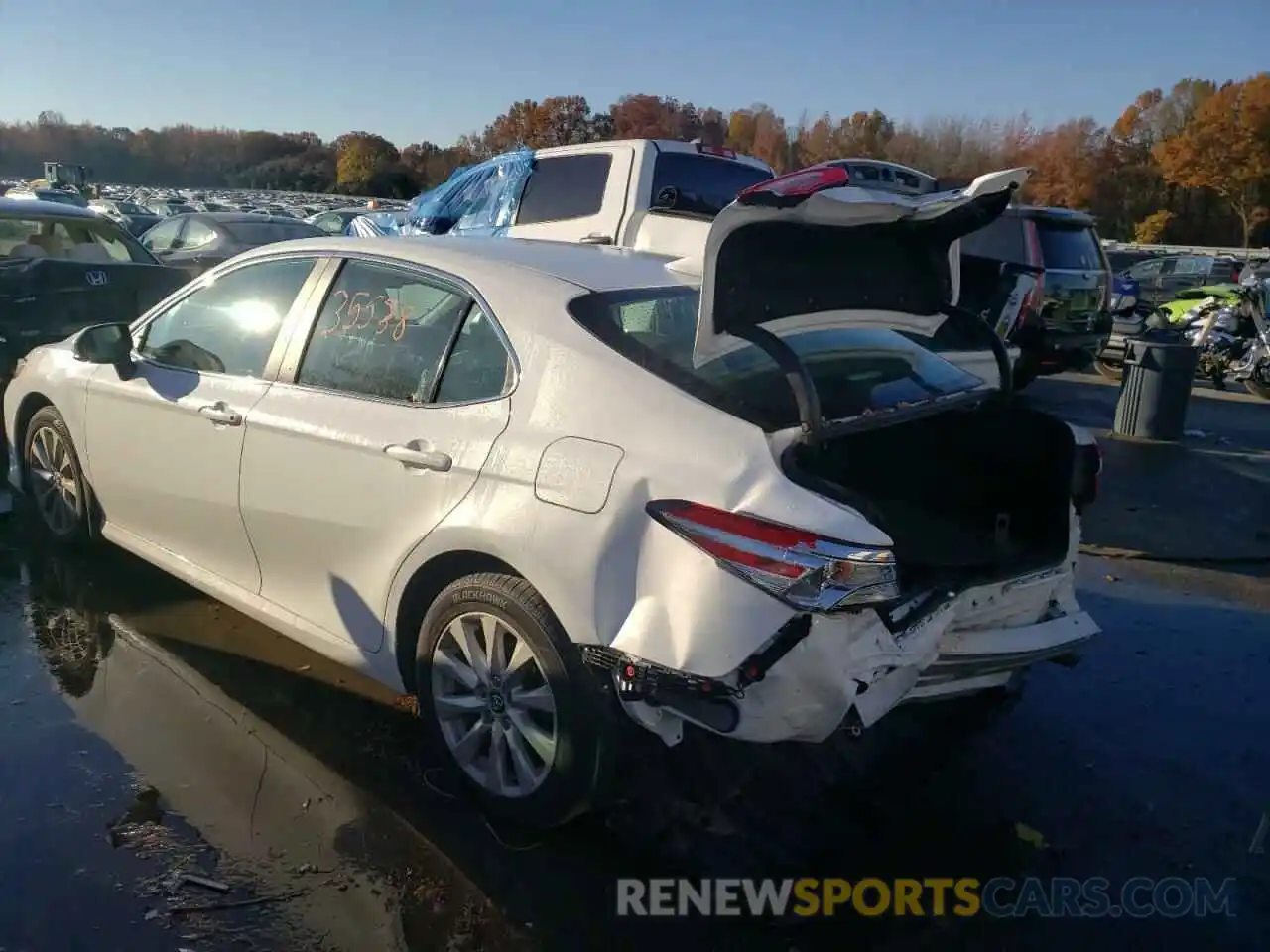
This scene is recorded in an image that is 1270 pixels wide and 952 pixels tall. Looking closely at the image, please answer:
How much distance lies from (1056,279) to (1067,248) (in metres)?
0.49

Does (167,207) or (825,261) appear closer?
(825,261)

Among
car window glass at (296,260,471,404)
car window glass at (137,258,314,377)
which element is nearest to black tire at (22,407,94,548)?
car window glass at (137,258,314,377)

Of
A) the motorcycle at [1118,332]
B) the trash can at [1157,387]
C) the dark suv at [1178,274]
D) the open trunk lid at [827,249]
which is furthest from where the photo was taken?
the dark suv at [1178,274]

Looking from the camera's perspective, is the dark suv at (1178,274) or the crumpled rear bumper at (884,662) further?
the dark suv at (1178,274)

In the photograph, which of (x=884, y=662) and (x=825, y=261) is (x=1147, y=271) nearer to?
(x=825, y=261)

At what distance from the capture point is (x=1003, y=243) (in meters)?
10.9

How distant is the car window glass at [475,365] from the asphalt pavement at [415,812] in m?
1.28

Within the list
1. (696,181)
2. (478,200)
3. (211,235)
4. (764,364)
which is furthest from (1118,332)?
(764,364)

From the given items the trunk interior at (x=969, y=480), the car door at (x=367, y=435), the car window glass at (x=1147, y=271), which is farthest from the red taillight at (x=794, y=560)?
the car window glass at (x=1147, y=271)

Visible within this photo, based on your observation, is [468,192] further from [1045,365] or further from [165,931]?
[165,931]

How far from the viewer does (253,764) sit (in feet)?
11.5

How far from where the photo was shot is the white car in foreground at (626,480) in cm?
265

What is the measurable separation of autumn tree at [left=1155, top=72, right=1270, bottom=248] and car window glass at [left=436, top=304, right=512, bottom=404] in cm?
6034

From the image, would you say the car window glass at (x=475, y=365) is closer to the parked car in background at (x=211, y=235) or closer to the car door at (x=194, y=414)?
the car door at (x=194, y=414)
